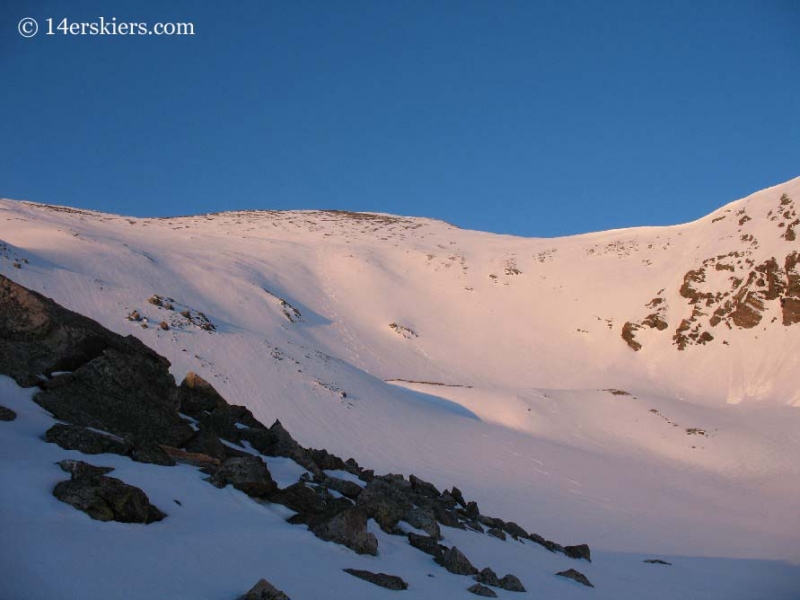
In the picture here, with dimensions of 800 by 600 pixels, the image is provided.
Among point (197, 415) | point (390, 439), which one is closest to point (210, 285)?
point (390, 439)

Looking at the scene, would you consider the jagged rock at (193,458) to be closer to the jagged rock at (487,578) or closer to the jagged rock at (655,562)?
the jagged rock at (487,578)

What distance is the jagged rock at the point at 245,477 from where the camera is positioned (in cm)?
623

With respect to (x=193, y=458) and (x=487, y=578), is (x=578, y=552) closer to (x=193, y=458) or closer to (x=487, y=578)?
(x=487, y=578)

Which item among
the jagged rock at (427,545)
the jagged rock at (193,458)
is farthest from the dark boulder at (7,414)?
the jagged rock at (427,545)

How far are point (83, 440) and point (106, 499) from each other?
4.93ft

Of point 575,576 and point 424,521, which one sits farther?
point 575,576

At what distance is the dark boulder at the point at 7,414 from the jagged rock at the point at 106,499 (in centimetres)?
142

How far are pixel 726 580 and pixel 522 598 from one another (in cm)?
673

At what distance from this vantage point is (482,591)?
19.9 feet

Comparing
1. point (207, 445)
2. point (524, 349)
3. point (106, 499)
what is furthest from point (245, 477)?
point (524, 349)

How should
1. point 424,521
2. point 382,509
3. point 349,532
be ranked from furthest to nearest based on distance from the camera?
point 424,521, point 382,509, point 349,532

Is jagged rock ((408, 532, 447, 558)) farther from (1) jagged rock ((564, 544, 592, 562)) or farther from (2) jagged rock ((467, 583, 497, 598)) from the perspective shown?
(1) jagged rock ((564, 544, 592, 562))

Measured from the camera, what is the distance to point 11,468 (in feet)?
15.2

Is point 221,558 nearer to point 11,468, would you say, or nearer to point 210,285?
point 11,468
